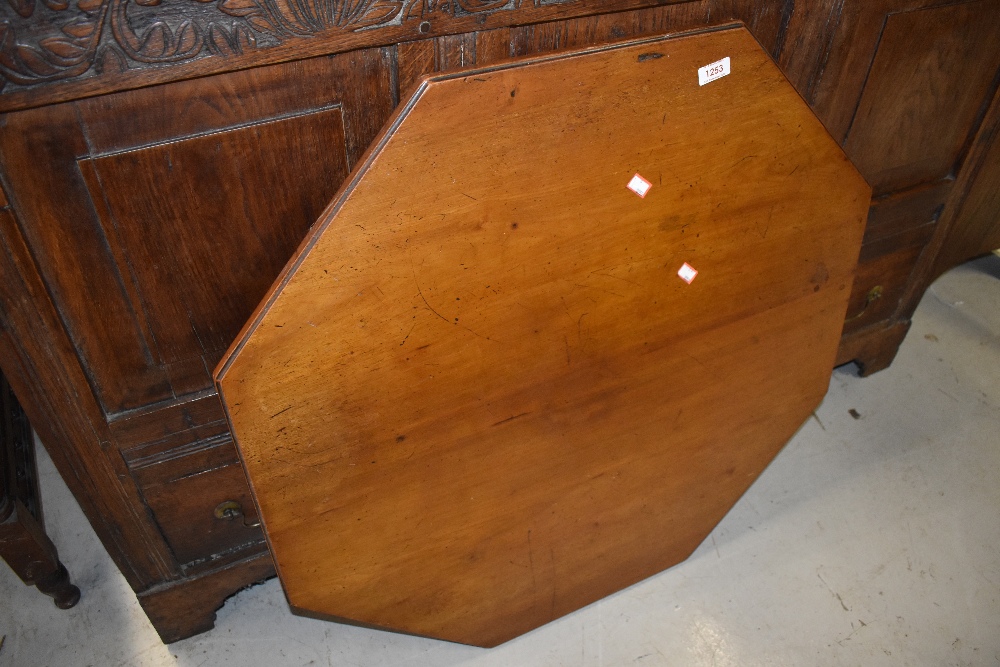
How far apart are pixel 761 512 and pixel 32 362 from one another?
1.70m

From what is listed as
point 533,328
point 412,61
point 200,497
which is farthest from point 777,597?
point 412,61

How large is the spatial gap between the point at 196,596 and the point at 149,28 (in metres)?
1.23

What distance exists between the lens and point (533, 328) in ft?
4.24

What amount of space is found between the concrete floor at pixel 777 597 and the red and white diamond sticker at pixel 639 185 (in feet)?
3.38

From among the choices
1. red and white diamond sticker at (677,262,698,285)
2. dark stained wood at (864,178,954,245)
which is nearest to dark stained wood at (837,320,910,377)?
dark stained wood at (864,178,954,245)

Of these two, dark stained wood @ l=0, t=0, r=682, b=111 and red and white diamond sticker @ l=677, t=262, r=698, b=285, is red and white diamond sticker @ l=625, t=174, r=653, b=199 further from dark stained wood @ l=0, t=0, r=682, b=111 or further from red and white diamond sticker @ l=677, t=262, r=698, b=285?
dark stained wood @ l=0, t=0, r=682, b=111

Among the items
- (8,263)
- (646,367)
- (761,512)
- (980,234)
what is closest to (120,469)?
(8,263)

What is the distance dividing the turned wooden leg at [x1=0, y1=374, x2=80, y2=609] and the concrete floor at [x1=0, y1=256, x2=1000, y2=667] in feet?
0.36

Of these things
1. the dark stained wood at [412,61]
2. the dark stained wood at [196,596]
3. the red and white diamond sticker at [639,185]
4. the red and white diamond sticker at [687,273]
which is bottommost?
the dark stained wood at [196,596]

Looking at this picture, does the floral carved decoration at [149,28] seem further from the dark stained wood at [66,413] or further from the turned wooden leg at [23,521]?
the turned wooden leg at [23,521]

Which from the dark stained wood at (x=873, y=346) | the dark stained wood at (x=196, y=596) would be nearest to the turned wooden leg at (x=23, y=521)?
the dark stained wood at (x=196, y=596)

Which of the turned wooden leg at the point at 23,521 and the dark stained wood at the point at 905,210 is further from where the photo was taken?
the dark stained wood at the point at 905,210

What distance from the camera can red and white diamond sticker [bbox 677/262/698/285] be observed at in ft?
4.53

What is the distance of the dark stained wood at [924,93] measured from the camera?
63.9 inches
